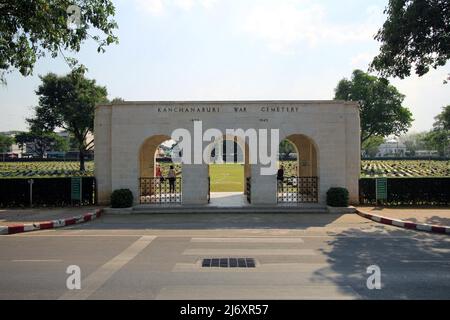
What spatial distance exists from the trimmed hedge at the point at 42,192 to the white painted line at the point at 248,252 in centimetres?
1039

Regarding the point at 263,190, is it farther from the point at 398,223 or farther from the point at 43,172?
the point at 43,172

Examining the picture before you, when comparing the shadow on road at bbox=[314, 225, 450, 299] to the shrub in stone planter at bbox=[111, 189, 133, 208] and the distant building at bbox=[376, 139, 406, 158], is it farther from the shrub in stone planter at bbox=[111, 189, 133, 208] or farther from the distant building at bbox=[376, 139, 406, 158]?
the distant building at bbox=[376, 139, 406, 158]

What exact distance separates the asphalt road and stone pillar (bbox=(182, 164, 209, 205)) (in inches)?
140

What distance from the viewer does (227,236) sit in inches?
470

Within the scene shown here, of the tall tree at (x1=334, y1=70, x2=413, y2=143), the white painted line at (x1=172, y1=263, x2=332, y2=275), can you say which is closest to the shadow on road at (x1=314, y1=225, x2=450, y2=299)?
the white painted line at (x1=172, y1=263, x2=332, y2=275)

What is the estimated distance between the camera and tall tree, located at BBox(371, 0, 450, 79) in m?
14.6

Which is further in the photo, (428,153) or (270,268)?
(428,153)

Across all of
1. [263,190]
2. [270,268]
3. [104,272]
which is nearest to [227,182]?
[263,190]

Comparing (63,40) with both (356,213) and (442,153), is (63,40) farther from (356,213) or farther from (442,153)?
(442,153)

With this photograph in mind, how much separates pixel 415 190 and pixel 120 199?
13201 millimetres

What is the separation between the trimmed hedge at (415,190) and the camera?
18.2m

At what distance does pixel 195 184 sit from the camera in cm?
1788

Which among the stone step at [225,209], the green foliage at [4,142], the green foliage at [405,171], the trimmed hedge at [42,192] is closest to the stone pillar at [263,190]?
the stone step at [225,209]

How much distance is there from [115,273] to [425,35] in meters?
14.3
